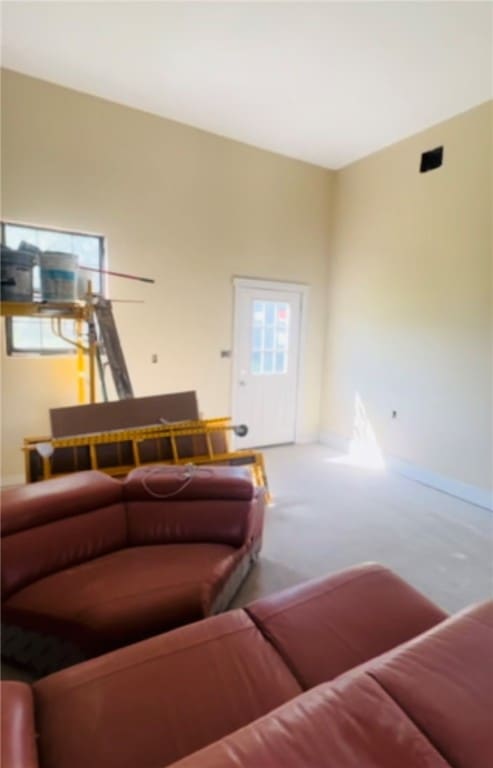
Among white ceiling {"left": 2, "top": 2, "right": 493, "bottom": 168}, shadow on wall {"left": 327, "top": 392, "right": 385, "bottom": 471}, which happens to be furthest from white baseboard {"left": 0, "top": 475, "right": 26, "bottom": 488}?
white ceiling {"left": 2, "top": 2, "right": 493, "bottom": 168}

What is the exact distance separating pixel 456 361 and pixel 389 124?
248 centimetres

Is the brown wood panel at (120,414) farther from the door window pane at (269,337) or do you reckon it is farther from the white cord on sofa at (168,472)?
the door window pane at (269,337)

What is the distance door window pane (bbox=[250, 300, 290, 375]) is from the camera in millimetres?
5023

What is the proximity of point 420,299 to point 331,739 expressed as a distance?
13.6 feet

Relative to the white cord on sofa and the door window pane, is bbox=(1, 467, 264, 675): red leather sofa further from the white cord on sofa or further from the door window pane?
the door window pane

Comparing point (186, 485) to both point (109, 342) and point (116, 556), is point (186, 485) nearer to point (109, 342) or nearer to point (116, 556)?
point (116, 556)

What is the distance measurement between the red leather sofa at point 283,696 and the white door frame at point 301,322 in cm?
350

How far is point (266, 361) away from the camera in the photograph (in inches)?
203

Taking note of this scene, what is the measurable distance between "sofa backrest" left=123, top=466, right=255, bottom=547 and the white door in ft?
9.15

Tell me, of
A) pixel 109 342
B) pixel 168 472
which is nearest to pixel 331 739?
pixel 168 472

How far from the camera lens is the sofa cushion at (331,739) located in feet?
2.51

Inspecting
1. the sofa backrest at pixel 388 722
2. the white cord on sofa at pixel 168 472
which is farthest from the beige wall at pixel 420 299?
the sofa backrest at pixel 388 722

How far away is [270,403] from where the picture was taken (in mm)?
5266

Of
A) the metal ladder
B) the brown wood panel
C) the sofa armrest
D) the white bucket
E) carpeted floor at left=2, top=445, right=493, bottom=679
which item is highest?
the white bucket
